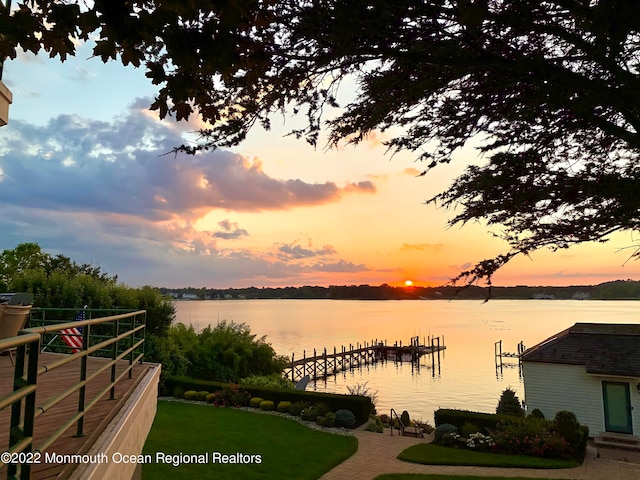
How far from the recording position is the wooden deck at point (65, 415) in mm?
3465

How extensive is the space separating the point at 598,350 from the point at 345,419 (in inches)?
572

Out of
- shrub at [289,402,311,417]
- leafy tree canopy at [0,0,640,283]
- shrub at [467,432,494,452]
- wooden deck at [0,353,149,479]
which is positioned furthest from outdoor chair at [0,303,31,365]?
shrub at [467,432,494,452]

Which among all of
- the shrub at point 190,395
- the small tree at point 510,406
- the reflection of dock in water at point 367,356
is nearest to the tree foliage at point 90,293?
the shrub at point 190,395

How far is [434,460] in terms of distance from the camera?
15.1m

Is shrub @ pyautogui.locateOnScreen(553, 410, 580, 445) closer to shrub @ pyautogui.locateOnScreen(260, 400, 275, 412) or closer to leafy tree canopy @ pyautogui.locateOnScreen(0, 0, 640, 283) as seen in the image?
shrub @ pyautogui.locateOnScreen(260, 400, 275, 412)

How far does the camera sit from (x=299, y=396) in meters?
21.9

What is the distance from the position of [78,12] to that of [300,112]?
2.94 meters

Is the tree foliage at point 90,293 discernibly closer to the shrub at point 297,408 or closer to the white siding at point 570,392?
the shrub at point 297,408

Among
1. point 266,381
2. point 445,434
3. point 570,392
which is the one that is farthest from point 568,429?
point 266,381

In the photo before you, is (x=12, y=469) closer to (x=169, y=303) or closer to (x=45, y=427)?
(x=45, y=427)

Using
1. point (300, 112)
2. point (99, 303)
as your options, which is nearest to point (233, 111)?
point (300, 112)

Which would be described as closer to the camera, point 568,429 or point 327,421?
point 568,429

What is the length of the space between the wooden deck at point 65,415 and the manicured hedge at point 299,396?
14.3 metres

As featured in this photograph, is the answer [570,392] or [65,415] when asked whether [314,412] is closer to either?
[570,392]
